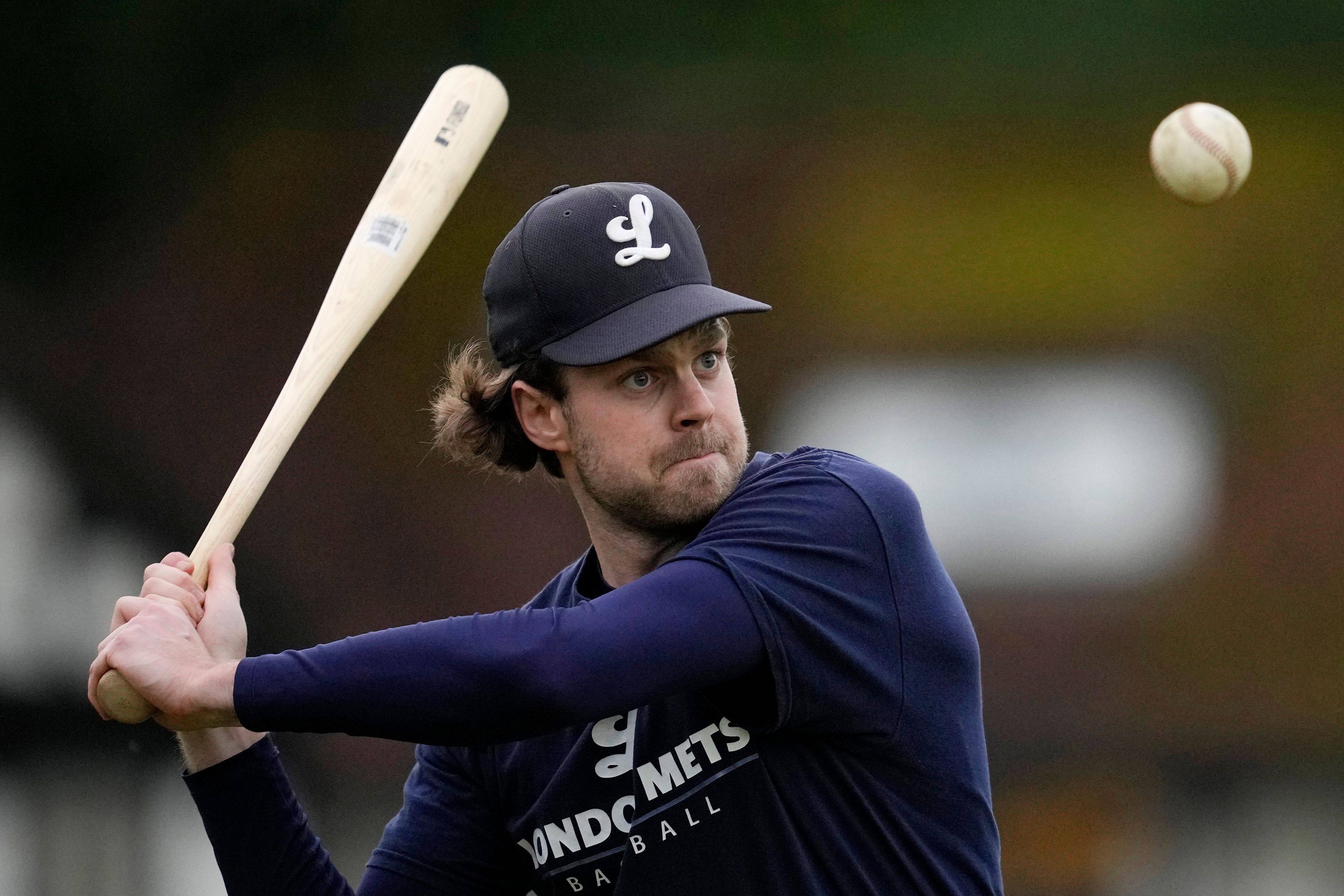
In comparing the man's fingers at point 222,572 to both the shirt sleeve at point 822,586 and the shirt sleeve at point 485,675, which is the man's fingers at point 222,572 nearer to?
the shirt sleeve at point 485,675

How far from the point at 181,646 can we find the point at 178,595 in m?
0.14

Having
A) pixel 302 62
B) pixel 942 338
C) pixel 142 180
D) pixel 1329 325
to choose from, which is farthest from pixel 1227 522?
pixel 142 180

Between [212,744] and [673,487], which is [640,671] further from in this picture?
[212,744]

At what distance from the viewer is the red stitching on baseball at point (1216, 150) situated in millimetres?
3000

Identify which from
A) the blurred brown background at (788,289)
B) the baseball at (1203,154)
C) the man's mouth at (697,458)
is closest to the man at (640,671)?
the man's mouth at (697,458)

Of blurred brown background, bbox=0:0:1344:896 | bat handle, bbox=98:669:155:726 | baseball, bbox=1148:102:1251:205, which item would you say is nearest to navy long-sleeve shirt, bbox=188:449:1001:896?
bat handle, bbox=98:669:155:726

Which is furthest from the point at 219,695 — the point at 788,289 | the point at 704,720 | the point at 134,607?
the point at 788,289

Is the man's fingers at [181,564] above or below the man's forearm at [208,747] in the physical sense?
above

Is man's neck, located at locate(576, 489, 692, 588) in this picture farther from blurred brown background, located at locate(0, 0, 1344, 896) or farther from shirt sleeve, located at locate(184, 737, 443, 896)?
blurred brown background, located at locate(0, 0, 1344, 896)

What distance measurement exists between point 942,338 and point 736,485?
3.20 m

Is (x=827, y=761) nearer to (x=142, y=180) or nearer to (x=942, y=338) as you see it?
(x=942, y=338)

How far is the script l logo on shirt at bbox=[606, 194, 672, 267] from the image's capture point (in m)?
1.91

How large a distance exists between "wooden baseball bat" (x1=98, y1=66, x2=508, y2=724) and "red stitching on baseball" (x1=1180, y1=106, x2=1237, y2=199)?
1426 mm

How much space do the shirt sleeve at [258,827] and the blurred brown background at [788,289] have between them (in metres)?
2.70
